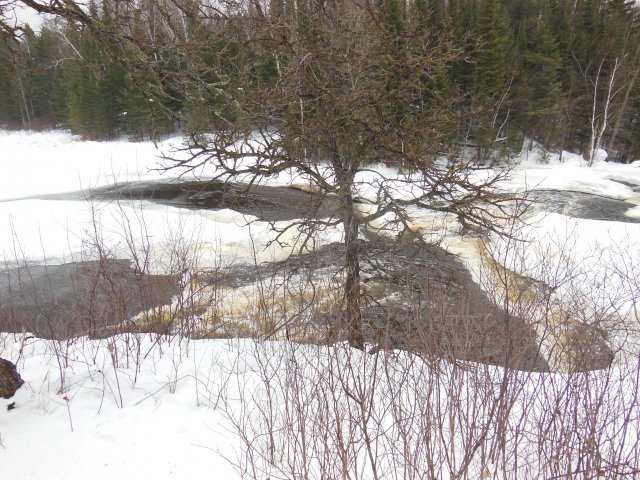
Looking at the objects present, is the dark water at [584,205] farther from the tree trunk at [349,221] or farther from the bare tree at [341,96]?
the tree trunk at [349,221]

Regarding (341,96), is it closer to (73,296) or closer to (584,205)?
(73,296)

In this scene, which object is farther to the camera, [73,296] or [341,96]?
[73,296]

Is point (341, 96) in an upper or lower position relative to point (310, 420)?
upper

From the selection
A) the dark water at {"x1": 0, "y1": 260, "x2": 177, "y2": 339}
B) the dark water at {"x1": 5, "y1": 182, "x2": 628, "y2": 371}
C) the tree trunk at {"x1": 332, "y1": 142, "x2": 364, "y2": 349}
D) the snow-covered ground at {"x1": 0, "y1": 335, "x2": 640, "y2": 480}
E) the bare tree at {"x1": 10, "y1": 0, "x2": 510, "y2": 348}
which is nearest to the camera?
the snow-covered ground at {"x1": 0, "y1": 335, "x2": 640, "y2": 480}

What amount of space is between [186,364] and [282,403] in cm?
133

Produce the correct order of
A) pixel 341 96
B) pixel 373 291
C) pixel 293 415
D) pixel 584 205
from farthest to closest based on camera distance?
1. pixel 584 205
2. pixel 373 291
3. pixel 341 96
4. pixel 293 415

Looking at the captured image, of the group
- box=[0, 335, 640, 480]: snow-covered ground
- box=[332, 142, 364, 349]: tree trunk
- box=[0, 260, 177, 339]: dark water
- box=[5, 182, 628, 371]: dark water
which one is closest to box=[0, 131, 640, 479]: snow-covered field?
box=[0, 335, 640, 480]: snow-covered ground

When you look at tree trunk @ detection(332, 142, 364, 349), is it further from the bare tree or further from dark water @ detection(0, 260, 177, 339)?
dark water @ detection(0, 260, 177, 339)

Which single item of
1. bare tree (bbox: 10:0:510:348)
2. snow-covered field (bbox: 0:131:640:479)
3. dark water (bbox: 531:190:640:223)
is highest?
bare tree (bbox: 10:0:510:348)

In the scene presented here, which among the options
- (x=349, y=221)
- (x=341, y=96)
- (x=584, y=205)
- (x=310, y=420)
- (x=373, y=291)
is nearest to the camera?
(x=310, y=420)

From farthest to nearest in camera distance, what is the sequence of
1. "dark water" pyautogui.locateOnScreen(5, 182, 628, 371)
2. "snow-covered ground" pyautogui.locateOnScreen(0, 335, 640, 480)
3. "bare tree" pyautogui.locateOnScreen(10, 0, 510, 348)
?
1. "bare tree" pyautogui.locateOnScreen(10, 0, 510, 348)
2. "dark water" pyautogui.locateOnScreen(5, 182, 628, 371)
3. "snow-covered ground" pyautogui.locateOnScreen(0, 335, 640, 480)

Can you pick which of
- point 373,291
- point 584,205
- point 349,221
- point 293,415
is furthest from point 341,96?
point 584,205

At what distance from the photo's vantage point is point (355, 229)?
21.8ft

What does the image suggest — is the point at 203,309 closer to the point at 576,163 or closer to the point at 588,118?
the point at 576,163
